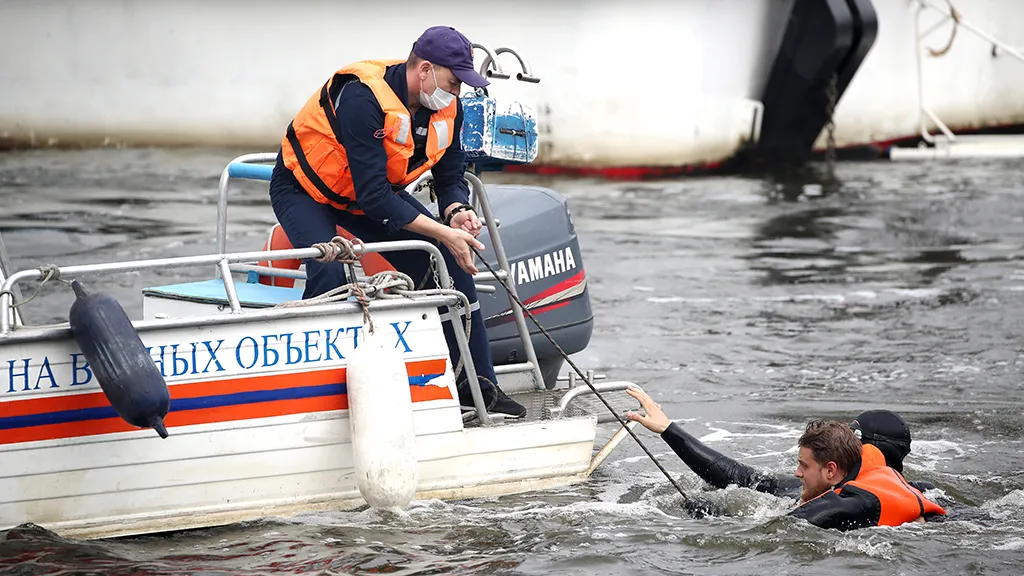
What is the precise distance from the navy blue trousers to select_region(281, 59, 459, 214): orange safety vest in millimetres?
65

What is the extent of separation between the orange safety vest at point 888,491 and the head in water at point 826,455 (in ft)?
0.19

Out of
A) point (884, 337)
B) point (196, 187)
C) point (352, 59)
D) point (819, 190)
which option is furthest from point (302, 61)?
point (884, 337)

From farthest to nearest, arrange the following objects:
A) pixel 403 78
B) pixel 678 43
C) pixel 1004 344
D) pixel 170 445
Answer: pixel 678 43
pixel 1004 344
pixel 403 78
pixel 170 445

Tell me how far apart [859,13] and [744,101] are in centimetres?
191

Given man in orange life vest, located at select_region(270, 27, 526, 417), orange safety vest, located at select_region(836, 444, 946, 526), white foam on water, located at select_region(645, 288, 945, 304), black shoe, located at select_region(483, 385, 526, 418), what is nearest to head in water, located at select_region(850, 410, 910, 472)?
orange safety vest, located at select_region(836, 444, 946, 526)

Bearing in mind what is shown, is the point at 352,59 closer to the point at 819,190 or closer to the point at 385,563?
the point at 819,190

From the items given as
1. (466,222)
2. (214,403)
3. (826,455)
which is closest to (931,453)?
(826,455)

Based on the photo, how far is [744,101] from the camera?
61.0 ft

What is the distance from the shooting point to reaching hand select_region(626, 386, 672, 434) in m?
5.99

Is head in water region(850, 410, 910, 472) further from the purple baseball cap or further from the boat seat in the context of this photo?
the boat seat

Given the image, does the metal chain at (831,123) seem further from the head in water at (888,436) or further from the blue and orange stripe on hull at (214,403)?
the blue and orange stripe on hull at (214,403)

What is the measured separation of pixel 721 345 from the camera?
9.93m

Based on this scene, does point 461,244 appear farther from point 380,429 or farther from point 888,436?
point 888,436

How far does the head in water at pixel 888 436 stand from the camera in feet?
19.5
